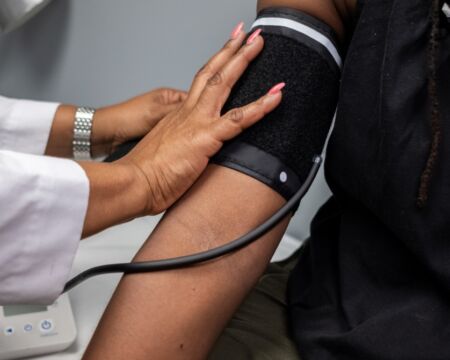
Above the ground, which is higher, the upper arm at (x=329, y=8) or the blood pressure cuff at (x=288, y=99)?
the upper arm at (x=329, y=8)

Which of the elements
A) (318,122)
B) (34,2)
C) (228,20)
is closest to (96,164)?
(318,122)

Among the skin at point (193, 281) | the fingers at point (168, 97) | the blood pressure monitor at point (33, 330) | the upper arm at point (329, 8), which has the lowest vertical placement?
the blood pressure monitor at point (33, 330)

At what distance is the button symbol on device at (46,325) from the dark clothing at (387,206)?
397 mm

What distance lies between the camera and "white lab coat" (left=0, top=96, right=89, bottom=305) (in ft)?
2.26

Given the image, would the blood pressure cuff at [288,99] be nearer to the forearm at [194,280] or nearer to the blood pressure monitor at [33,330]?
the forearm at [194,280]

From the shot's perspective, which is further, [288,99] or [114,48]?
[114,48]

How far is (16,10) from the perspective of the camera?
138 cm

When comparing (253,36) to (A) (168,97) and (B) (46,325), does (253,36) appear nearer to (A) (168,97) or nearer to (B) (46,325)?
(A) (168,97)

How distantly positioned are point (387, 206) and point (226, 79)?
0.93 feet

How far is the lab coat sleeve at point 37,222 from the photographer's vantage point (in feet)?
2.26

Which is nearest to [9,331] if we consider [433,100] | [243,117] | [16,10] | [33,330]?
[33,330]

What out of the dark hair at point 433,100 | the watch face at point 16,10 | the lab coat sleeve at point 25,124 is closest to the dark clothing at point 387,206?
the dark hair at point 433,100

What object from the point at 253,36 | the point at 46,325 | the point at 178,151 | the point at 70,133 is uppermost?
the point at 253,36

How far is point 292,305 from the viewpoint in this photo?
0.88m
